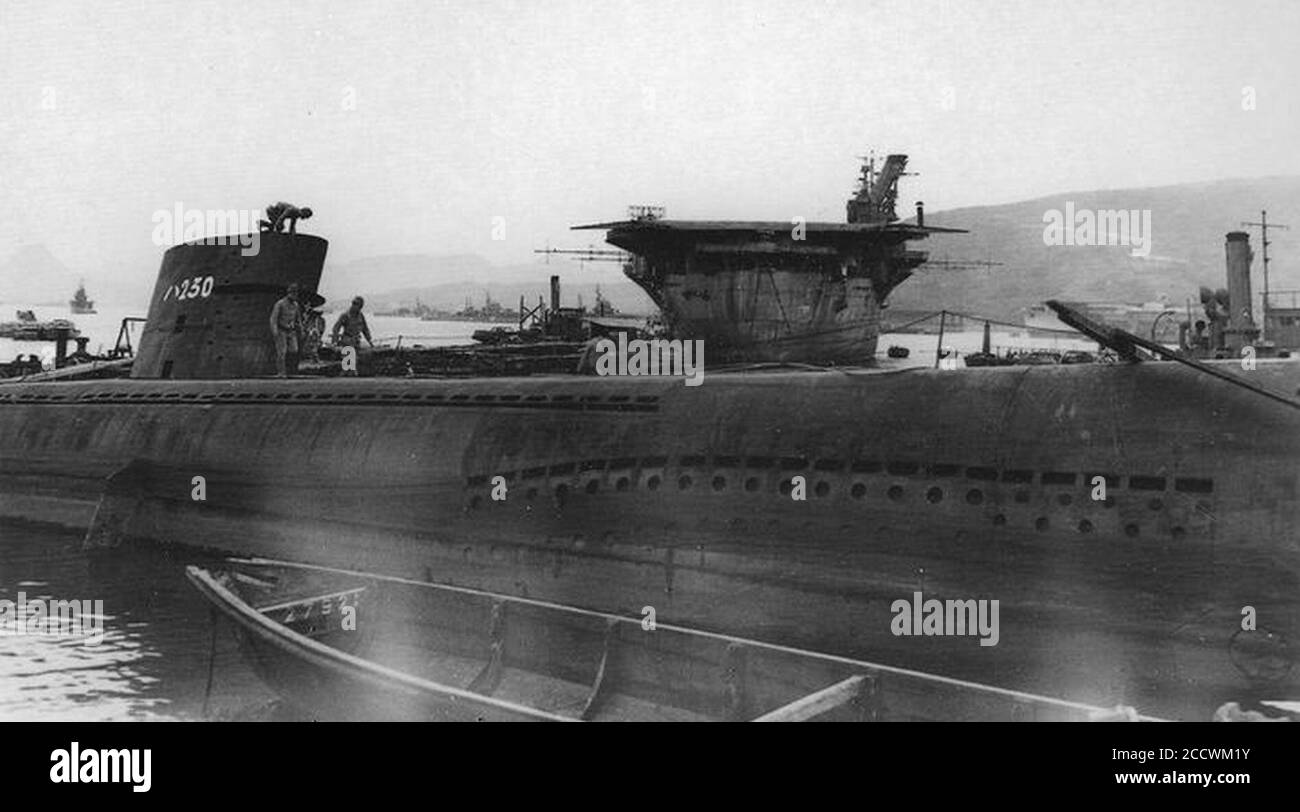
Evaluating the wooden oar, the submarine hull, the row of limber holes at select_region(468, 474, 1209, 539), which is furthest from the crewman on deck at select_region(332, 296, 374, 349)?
the wooden oar

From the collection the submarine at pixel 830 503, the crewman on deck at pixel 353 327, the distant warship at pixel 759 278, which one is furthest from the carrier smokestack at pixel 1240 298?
the crewman on deck at pixel 353 327

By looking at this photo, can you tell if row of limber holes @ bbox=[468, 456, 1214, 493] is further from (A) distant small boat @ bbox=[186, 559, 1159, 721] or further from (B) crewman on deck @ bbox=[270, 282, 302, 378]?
(B) crewman on deck @ bbox=[270, 282, 302, 378]

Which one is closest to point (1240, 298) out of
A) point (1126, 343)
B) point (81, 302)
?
point (1126, 343)

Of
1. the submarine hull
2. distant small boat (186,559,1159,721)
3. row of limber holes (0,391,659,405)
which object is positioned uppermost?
row of limber holes (0,391,659,405)

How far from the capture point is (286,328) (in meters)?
17.7

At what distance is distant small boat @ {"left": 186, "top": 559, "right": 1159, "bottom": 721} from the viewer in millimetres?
7300

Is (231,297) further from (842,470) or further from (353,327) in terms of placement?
(842,470)

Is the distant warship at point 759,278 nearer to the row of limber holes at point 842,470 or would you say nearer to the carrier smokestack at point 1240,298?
the carrier smokestack at point 1240,298

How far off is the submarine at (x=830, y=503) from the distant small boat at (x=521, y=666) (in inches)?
57.2

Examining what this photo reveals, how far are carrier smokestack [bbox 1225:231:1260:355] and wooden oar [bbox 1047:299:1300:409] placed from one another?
12.2 feet

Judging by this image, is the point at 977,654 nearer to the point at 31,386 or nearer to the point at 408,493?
the point at 408,493

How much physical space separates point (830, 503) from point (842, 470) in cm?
34
